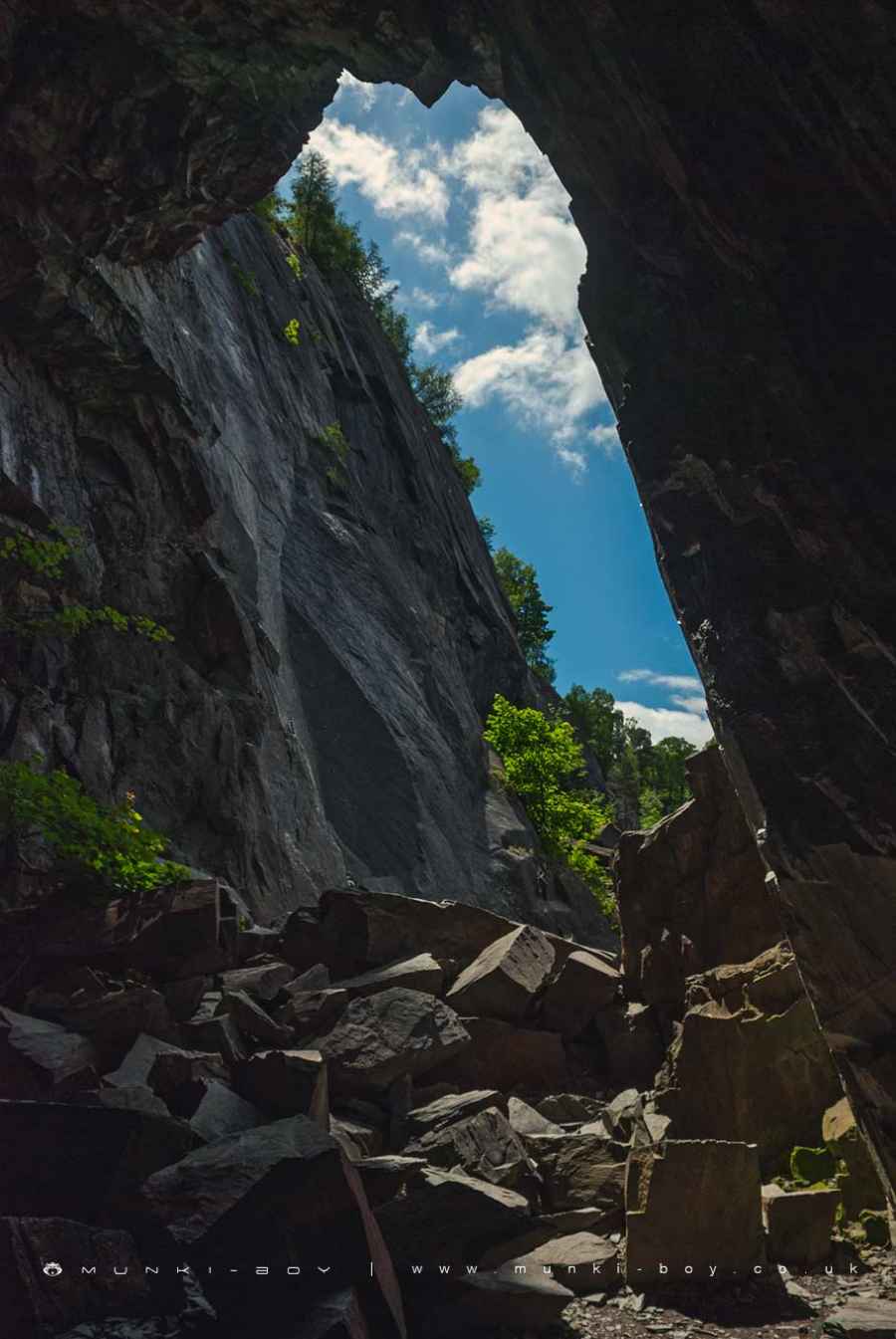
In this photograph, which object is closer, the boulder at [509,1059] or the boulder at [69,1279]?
the boulder at [69,1279]

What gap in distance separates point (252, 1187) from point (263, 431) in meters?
22.3

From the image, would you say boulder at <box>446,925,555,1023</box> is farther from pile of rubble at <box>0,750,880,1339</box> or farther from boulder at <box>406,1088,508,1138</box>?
boulder at <box>406,1088,508,1138</box>

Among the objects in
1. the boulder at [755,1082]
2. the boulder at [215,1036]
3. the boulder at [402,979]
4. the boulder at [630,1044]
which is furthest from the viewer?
the boulder at [630,1044]

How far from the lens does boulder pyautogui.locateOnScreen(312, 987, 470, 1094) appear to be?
8.21 meters

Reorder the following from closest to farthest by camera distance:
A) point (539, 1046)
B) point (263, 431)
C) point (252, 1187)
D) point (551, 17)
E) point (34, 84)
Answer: point (252, 1187)
point (551, 17)
point (539, 1046)
point (34, 84)
point (263, 431)

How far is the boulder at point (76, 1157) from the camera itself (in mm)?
5355

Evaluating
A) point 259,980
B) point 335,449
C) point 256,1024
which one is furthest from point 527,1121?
point 335,449

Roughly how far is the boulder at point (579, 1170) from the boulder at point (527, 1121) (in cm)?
34

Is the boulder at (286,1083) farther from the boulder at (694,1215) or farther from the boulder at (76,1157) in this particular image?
the boulder at (694,1215)

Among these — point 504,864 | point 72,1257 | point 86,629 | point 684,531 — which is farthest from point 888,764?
point 504,864

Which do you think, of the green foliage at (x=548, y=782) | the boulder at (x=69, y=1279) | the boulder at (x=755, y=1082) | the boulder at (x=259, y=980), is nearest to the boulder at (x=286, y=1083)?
the boulder at (x=259, y=980)

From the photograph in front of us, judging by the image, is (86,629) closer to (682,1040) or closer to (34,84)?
(34,84)

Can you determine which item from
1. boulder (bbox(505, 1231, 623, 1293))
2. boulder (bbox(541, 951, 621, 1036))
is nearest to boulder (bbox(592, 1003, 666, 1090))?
boulder (bbox(541, 951, 621, 1036))

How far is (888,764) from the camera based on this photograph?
7.02 metres
